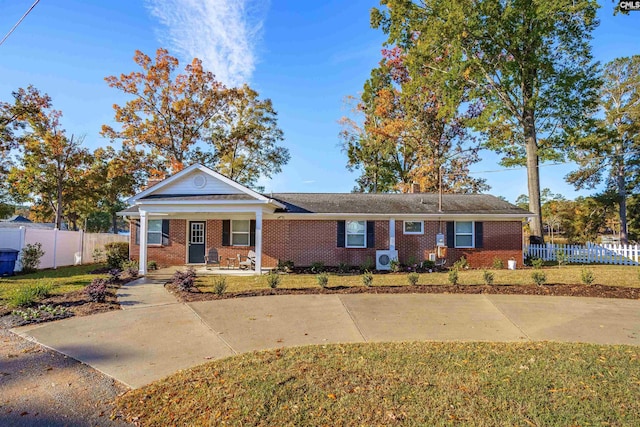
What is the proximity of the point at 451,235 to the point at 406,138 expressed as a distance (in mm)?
15451

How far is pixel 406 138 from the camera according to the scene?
29406mm

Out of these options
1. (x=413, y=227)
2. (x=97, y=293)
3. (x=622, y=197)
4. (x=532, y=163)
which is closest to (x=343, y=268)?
(x=413, y=227)

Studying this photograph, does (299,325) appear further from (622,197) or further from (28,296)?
(622,197)

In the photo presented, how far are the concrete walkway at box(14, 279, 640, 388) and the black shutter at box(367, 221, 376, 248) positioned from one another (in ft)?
23.1

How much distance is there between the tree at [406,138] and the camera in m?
28.6

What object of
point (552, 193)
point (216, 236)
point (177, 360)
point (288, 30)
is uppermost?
point (288, 30)

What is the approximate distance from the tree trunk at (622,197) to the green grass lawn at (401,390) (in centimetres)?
3159

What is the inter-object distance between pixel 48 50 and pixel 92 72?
2039 millimetres

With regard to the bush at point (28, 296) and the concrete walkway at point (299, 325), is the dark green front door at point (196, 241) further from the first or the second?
the bush at point (28, 296)

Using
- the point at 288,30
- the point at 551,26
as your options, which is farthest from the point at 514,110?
the point at 288,30

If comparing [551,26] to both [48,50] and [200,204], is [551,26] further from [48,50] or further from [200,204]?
[48,50]

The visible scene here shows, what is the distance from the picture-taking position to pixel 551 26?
61.3 feet

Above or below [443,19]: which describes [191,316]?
below

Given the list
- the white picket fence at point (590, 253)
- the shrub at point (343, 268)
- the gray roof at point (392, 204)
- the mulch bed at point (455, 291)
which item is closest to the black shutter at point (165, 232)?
the gray roof at point (392, 204)
